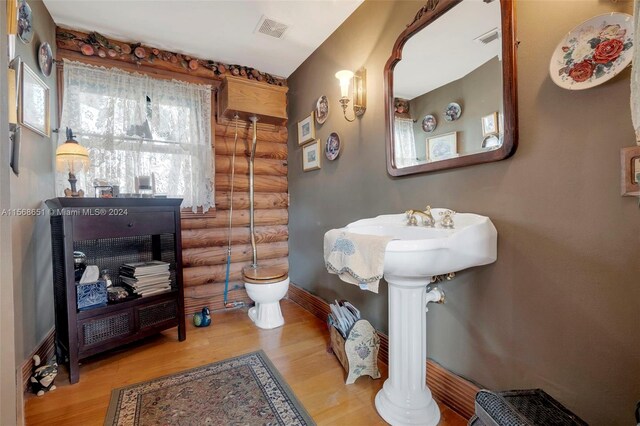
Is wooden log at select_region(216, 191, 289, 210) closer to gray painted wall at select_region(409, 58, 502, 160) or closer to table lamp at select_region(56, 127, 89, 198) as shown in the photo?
table lamp at select_region(56, 127, 89, 198)

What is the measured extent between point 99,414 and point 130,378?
29cm

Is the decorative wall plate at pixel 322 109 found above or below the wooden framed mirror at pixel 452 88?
above

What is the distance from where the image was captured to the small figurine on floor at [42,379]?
1527mm

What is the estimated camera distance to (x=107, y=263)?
7.15ft

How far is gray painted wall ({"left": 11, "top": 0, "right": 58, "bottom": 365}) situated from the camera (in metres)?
1.50

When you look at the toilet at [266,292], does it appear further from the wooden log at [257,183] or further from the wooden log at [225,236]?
the wooden log at [257,183]

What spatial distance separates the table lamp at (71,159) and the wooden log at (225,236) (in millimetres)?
902

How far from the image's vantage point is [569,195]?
3.28 feet

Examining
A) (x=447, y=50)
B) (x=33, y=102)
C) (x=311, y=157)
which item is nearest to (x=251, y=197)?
(x=311, y=157)

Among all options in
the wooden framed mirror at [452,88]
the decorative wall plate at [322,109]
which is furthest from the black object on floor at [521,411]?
the decorative wall plate at [322,109]

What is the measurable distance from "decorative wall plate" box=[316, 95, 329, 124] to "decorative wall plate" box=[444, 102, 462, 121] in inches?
45.0

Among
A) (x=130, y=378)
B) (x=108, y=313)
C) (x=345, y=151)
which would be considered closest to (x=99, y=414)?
(x=130, y=378)

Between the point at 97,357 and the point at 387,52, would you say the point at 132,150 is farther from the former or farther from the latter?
the point at 387,52

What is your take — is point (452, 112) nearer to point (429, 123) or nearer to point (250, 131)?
point (429, 123)
